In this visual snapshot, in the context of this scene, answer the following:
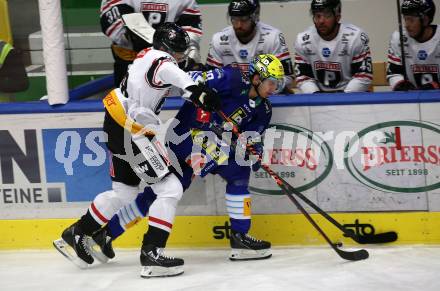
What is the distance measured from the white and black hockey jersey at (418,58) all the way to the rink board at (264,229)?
829 mm

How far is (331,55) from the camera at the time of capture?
577 cm

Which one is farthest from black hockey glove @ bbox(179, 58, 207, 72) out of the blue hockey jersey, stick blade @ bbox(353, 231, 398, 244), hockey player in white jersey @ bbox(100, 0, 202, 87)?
stick blade @ bbox(353, 231, 398, 244)

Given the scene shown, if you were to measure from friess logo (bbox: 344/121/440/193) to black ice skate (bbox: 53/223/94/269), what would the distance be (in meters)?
1.34

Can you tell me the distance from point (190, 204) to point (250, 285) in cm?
78

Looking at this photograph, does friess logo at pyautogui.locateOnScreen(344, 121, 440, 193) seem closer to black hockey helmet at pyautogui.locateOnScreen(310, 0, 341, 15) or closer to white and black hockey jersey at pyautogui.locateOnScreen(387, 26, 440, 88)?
white and black hockey jersey at pyautogui.locateOnScreen(387, 26, 440, 88)

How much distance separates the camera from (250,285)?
4766mm

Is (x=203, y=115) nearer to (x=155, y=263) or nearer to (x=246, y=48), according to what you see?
(x=155, y=263)

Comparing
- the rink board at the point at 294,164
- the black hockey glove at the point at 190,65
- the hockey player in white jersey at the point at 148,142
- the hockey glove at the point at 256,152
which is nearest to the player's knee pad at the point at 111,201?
the hockey player in white jersey at the point at 148,142

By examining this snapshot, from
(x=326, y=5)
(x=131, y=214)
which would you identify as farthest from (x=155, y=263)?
(x=326, y=5)

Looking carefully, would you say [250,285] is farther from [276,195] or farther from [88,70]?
[88,70]

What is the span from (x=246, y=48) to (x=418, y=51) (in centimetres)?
94

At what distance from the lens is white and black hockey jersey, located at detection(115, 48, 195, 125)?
4805 mm

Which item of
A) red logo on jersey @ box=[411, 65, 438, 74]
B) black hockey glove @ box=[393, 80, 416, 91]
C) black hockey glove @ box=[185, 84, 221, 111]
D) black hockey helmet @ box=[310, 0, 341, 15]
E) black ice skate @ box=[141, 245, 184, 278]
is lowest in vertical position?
black ice skate @ box=[141, 245, 184, 278]

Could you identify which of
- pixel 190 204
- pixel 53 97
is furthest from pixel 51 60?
pixel 190 204
